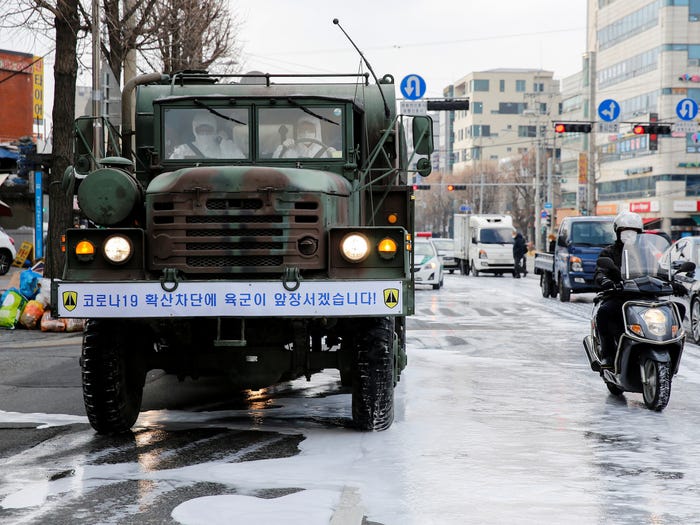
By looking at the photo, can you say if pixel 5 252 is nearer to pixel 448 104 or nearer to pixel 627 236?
pixel 448 104

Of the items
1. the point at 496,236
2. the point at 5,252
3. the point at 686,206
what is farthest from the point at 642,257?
the point at 686,206

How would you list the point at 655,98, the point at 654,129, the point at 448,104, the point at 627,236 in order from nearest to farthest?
the point at 627,236
the point at 448,104
the point at 654,129
the point at 655,98

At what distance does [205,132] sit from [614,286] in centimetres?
398

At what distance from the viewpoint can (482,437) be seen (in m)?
8.92

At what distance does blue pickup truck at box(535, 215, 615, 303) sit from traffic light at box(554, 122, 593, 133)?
1008cm

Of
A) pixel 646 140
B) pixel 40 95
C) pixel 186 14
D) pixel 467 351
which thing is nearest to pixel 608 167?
pixel 646 140

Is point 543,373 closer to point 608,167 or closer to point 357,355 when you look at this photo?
point 357,355

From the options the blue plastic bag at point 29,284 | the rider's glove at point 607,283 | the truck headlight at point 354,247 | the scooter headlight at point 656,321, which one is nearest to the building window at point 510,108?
the blue plastic bag at point 29,284

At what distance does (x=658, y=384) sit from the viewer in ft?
33.6

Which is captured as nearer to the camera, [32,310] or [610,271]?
[610,271]

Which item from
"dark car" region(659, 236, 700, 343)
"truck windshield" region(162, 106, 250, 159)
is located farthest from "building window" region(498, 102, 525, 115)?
"truck windshield" region(162, 106, 250, 159)

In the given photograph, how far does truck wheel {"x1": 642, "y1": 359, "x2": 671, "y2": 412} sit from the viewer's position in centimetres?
1023

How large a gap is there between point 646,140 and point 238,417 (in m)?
79.8

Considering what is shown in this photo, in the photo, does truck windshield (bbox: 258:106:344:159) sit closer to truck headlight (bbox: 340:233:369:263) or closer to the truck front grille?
the truck front grille
